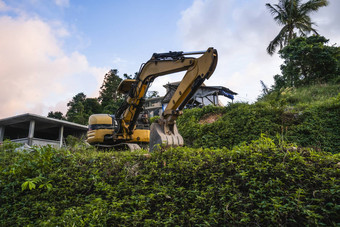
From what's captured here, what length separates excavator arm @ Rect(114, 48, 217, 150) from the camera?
587 centimetres

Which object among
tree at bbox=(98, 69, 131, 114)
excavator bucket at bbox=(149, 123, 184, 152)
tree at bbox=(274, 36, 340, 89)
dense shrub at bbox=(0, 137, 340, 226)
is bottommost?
dense shrub at bbox=(0, 137, 340, 226)

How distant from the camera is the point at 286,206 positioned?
100 inches

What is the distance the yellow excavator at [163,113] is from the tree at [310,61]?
1200 cm

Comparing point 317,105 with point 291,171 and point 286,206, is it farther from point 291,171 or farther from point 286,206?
point 286,206

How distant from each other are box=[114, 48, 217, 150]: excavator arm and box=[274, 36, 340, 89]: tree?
12.0 metres

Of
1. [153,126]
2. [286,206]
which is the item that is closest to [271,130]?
[153,126]

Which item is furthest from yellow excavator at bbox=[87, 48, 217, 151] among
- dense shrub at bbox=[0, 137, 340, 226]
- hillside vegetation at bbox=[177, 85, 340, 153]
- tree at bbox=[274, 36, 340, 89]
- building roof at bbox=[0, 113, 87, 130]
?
tree at bbox=[274, 36, 340, 89]

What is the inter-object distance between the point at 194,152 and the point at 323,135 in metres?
5.37

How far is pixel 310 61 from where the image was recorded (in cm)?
1552

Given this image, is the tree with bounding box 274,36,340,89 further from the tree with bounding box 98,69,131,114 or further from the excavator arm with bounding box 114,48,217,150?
the tree with bounding box 98,69,131,114

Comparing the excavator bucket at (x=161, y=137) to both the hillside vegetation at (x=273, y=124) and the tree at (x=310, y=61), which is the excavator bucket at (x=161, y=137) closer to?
the hillside vegetation at (x=273, y=124)

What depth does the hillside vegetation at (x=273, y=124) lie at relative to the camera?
7598 millimetres

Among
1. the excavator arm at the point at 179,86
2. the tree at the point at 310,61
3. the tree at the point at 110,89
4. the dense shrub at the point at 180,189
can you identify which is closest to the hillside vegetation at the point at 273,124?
the excavator arm at the point at 179,86

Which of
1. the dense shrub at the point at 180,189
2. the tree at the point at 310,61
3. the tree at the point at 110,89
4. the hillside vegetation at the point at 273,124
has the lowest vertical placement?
the dense shrub at the point at 180,189
